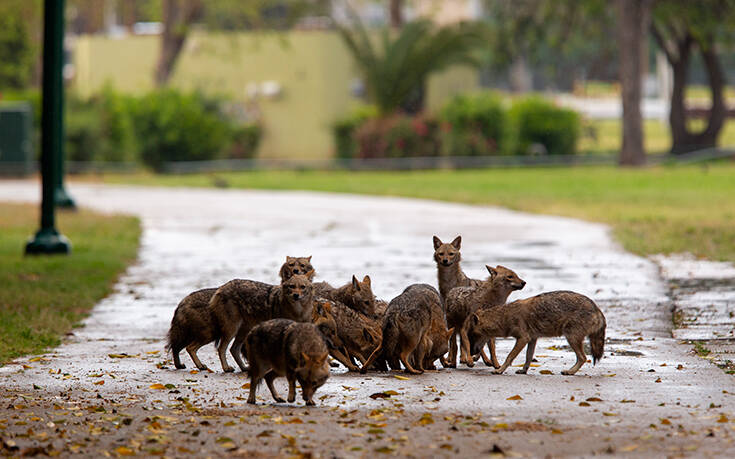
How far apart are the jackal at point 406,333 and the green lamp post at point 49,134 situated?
9334 millimetres

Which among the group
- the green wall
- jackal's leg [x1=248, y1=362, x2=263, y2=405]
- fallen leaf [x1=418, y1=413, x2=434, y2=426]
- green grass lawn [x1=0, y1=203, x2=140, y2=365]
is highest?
the green wall

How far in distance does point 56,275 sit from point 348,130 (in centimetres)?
2544

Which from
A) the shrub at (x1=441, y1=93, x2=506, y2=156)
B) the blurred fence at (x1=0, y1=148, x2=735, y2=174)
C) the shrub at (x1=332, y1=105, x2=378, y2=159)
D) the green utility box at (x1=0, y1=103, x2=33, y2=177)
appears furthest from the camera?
the shrub at (x1=332, y1=105, x2=378, y2=159)

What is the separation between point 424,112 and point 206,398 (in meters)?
34.0

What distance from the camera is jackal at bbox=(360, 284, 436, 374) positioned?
9914 mm

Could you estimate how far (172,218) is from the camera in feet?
81.0

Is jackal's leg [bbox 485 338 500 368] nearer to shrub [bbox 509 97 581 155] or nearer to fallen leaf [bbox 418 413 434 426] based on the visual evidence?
fallen leaf [bbox 418 413 434 426]

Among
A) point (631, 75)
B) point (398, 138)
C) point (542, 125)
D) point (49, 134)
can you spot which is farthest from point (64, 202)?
point (631, 75)

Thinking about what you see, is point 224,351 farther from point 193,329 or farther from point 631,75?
point 631,75

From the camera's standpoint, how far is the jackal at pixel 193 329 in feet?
33.6

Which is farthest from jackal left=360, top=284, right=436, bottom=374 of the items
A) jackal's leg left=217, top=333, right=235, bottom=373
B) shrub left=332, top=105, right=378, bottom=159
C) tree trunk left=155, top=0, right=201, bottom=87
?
tree trunk left=155, top=0, right=201, bottom=87

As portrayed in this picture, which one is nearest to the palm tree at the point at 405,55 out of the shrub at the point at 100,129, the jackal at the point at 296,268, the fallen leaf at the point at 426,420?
the shrub at the point at 100,129

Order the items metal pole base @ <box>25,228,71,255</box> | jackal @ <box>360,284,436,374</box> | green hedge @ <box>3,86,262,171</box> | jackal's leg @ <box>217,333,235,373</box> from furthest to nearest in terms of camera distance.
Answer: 1. green hedge @ <box>3,86,262,171</box>
2. metal pole base @ <box>25,228,71,255</box>
3. jackal's leg @ <box>217,333,235,373</box>
4. jackal @ <box>360,284,436,374</box>

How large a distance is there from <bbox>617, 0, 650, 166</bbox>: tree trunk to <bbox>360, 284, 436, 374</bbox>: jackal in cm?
3007
